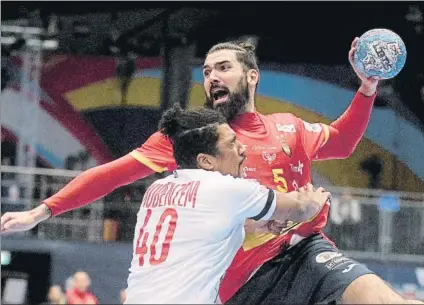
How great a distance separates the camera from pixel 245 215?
3.60m

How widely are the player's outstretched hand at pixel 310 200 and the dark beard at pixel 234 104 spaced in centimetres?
85

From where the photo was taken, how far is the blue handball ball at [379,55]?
473 cm

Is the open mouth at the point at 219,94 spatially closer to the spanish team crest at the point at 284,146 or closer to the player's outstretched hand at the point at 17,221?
the spanish team crest at the point at 284,146

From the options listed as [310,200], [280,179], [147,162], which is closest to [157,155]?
[147,162]

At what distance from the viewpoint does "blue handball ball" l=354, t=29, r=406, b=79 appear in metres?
4.73

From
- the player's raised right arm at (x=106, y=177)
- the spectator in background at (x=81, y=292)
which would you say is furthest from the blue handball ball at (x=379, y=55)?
the spectator in background at (x=81, y=292)

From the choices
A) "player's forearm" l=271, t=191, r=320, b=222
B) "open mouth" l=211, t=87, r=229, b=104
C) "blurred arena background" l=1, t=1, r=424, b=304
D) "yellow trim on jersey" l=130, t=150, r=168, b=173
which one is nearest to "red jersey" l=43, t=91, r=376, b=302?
"yellow trim on jersey" l=130, t=150, r=168, b=173

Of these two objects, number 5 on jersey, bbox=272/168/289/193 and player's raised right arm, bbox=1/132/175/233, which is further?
number 5 on jersey, bbox=272/168/289/193

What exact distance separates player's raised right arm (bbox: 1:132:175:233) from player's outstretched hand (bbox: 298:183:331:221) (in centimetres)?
92

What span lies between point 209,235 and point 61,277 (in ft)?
28.6

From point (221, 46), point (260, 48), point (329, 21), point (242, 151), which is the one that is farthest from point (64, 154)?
point (242, 151)

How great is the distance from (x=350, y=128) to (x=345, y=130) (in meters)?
0.03

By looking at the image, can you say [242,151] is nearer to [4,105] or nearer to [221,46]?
[221,46]

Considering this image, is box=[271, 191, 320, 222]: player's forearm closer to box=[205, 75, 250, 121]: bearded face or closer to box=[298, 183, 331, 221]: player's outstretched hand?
box=[298, 183, 331, 221]: player's outstretched hand
